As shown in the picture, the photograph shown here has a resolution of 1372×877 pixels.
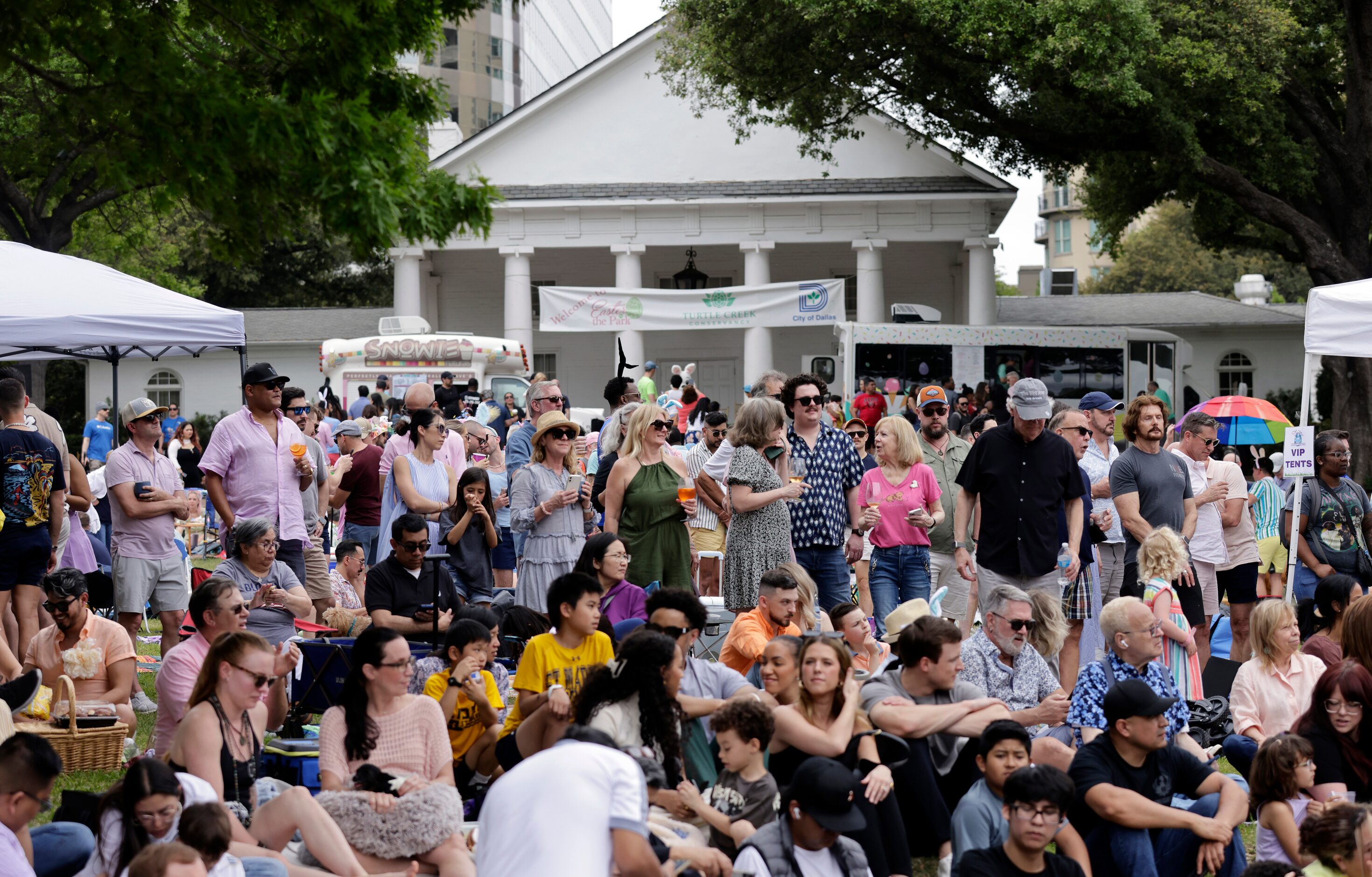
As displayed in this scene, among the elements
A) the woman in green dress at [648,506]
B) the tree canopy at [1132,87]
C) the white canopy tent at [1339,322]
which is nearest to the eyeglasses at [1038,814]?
the woman in green dress at [648,506]

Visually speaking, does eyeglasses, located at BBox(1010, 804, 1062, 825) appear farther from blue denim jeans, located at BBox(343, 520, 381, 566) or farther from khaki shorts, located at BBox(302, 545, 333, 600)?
blue denim jeans, located at BBox(343, 520, 381, 566)

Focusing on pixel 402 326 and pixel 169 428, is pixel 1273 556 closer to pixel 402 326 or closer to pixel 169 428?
pixel 169 428

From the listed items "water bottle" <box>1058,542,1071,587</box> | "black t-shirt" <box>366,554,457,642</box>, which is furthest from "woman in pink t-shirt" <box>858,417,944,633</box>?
"black t-shirt" <box>366,554,457,642</box>

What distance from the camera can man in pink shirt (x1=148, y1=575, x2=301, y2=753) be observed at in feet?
20.6

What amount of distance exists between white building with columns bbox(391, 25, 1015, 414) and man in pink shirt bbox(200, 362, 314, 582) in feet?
82.5

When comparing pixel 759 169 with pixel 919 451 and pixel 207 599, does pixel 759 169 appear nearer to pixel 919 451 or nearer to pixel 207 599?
pixel 919 451

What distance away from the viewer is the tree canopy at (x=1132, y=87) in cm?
2281

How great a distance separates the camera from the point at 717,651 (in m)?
9.38

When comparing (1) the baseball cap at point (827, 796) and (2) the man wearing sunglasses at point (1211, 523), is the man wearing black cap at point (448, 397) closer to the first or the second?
(2) the man wearing sunglasses at point (1211, 523)

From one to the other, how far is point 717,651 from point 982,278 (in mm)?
26110

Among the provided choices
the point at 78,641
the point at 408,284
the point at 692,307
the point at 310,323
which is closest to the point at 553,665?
the point at 78,641

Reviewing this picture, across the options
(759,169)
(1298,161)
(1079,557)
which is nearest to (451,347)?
(759,169)

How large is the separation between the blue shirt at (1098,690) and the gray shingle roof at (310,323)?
3300cm

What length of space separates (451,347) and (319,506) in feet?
58.3
